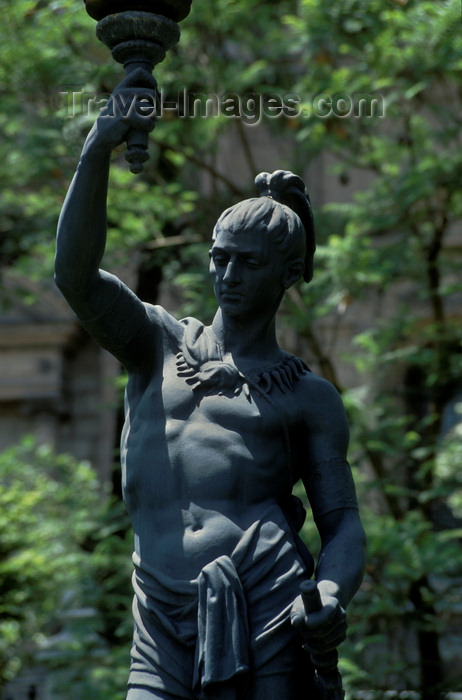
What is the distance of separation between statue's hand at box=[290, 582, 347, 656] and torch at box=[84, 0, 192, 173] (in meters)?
1.42

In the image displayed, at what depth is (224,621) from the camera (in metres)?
4.01

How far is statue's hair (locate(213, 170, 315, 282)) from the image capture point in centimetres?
438

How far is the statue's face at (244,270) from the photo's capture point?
14.3ft

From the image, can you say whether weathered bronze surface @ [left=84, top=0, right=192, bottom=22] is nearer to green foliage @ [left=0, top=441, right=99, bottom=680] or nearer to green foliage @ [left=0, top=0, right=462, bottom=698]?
green foliage @ [left=0, top=0, right=462, bottom=698]

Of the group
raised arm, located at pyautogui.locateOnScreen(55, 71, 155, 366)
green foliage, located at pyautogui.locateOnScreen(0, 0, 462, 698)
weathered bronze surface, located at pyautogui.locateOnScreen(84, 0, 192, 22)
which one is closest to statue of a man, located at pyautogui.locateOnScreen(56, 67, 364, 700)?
raised arm, located at pyautogui.locateOnScreen(55, 71, 155, 366)

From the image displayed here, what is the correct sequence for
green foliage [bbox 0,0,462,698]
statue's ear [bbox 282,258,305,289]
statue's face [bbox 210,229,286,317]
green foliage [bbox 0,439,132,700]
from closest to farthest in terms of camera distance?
1. statue's face [bbox 210,229,286,317]
2. statue's ear [bbox 282,258,305,289]
3. green foliage [bbox 0,0,462,698]
4. green foliage [bbox 0,439,132,700]

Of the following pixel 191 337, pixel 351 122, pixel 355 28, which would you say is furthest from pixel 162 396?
pixel 351 122

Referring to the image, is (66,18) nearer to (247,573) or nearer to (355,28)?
(355,28)

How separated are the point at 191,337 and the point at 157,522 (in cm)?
65

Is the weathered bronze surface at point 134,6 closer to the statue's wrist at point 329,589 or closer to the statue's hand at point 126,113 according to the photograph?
the statue's hand at point 126,113

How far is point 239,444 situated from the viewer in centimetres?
426

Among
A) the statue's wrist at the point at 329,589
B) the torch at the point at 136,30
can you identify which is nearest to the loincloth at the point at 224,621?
the statue's wrist at the point at 329,589

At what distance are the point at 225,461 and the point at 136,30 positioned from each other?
1.37 metres

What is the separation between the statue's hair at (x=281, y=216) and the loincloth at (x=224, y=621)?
953 millimetres
